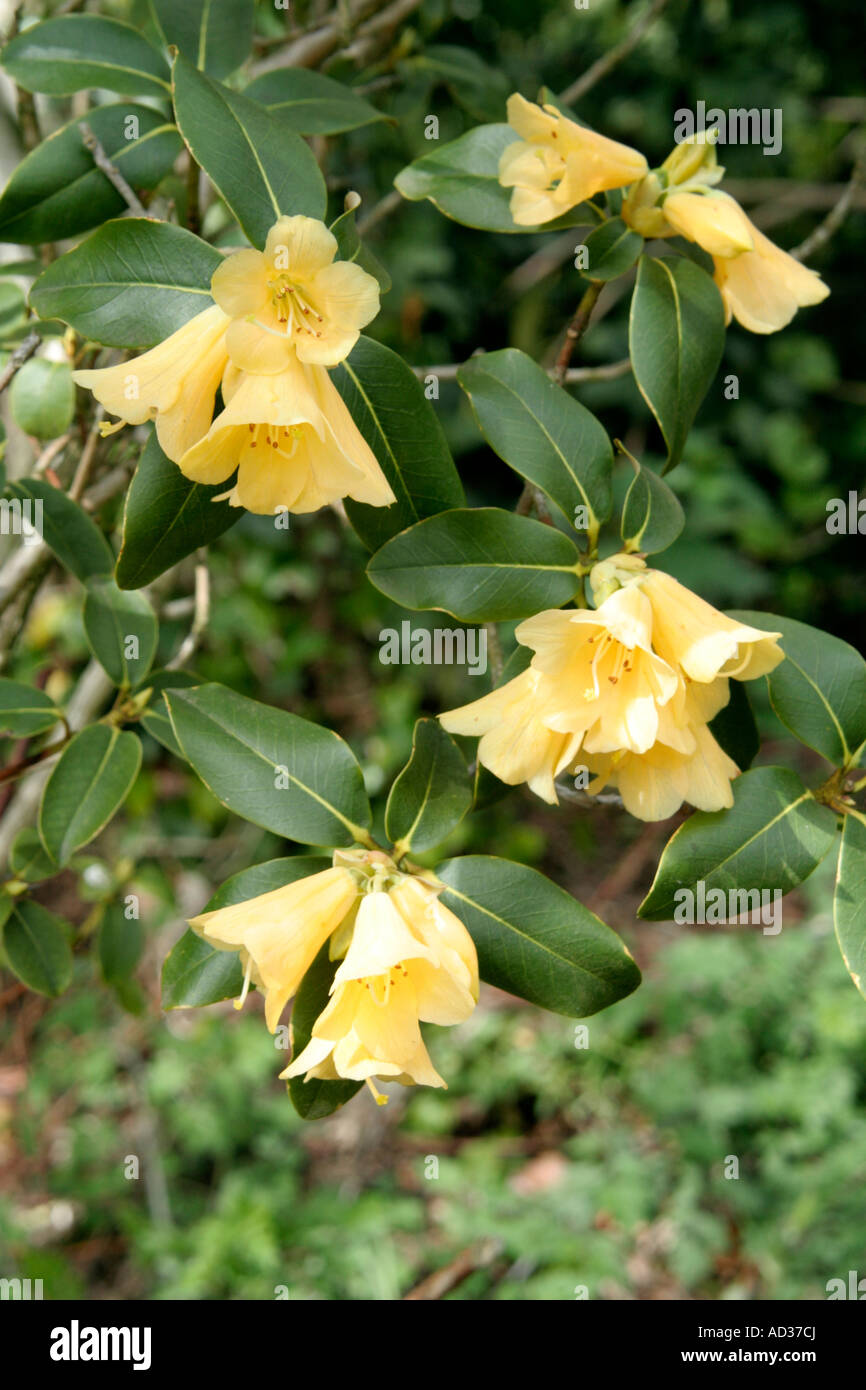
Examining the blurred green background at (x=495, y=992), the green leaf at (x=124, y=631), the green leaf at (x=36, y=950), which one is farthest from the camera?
the blurred green background at (x=495, y=992)

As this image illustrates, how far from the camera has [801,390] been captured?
349 cm

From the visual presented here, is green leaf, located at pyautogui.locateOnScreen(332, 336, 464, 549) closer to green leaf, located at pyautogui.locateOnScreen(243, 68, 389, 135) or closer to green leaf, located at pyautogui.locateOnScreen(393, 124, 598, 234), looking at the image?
green leaf, located at pyautogui.locateOnScreen(393, 124, 598, 234)

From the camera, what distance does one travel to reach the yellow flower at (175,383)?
0.80 meters

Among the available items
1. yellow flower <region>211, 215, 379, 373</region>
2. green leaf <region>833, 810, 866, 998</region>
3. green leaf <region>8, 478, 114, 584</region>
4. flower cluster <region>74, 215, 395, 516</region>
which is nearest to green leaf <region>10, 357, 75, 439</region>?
green leaf <region>8, 478, 114, 584</region>

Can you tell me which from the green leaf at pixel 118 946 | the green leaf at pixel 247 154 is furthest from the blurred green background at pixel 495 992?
the green leaf at pixel 247 154

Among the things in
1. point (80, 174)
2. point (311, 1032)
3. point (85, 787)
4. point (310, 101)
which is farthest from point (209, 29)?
point (311, 1032)

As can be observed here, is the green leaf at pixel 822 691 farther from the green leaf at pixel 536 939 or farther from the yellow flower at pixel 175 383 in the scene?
the yellow flower at pixel 175 383

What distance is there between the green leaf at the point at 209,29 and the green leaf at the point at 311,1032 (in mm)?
937

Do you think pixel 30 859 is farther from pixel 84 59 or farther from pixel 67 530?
pixel 84 59

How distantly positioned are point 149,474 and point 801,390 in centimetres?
Answer: 308

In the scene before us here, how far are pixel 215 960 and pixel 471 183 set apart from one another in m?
0.79

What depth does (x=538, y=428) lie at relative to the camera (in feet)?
3.24

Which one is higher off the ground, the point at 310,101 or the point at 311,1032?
the point at 310,101
